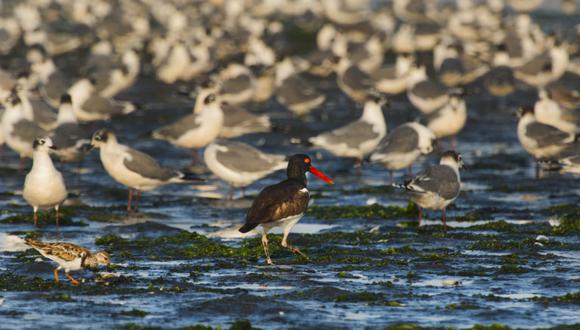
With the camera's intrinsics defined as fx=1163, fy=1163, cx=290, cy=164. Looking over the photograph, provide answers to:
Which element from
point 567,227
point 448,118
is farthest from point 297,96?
point 567,227

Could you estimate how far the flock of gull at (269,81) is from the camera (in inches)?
684

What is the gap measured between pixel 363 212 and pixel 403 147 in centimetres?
317

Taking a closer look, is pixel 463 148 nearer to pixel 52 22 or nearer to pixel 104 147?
pixel 104 147

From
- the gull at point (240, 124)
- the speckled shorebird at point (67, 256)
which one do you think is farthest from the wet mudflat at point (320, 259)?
the gull at point (240, 124)

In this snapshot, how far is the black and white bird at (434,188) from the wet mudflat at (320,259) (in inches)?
15.1

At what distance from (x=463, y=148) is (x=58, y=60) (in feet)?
72.5

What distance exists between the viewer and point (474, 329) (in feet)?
32.6

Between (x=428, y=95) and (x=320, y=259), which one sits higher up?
(x=428, y=95)

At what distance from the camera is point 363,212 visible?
55.3ft

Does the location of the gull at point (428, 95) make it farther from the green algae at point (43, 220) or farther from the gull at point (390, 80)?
the green algae at point (43, 220)

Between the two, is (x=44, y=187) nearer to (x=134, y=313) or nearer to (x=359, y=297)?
(x=134, y=313)

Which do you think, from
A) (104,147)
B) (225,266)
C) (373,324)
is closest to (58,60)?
(104,147)

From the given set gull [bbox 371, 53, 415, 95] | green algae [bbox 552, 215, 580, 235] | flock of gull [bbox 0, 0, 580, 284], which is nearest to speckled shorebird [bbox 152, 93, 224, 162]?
flock of gull [bbox 0, 0, 580, 284]

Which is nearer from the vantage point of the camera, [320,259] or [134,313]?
[134,313]
